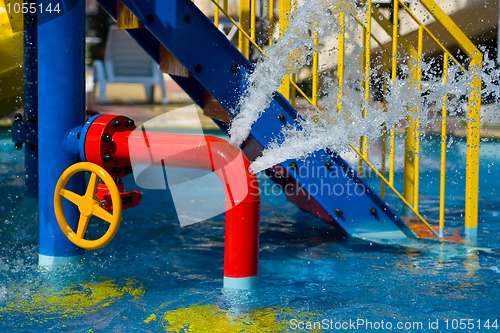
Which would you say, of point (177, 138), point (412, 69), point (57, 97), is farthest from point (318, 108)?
point (57, 97)

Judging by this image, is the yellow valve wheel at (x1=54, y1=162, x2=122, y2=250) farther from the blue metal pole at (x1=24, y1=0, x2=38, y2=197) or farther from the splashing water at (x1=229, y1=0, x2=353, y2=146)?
the blue metal pole at (x1=24, y1=0, x2=38, y2=197)

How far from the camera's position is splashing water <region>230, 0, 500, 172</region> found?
376 cm

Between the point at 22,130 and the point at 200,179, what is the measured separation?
6.35 feet

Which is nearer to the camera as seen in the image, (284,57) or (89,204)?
(89,204)

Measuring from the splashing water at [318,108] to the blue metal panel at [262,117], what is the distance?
2.4 inches

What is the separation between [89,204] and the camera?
3246 mm

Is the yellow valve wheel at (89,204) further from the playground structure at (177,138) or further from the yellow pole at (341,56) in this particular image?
the yellow pole at (341,56)

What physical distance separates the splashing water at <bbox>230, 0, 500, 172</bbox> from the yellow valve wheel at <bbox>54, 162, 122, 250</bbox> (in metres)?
0.58

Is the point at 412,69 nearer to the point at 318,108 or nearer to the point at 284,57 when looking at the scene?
the point at 318,108

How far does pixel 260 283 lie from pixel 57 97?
1174 millimetres

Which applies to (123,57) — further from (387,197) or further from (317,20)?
(317,20)

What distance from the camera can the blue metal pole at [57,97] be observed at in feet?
11.6

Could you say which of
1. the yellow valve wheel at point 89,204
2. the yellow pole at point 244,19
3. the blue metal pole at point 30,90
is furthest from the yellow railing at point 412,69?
the blue metal pole at point 30,90

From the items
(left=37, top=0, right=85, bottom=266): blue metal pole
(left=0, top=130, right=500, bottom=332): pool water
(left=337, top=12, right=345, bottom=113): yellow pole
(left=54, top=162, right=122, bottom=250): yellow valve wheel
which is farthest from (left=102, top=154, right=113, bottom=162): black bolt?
(left=337, top=12, right=345, bottom=113): yellow pole
